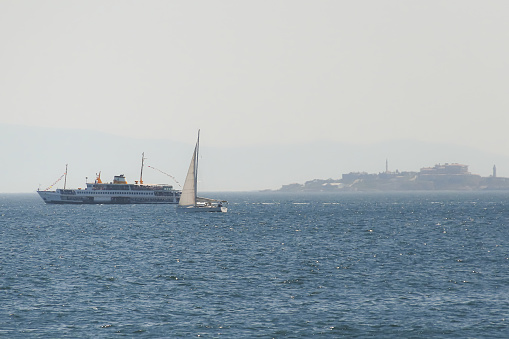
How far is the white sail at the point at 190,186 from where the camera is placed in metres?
138

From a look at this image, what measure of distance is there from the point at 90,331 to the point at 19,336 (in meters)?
3.55

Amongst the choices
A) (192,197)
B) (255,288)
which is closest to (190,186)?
(192,197)

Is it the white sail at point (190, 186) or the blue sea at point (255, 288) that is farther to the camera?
the white sail at point (190, 186)

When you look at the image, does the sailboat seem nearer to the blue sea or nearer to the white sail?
the white sail

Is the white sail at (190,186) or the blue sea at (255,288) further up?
the white sail at (190,186)

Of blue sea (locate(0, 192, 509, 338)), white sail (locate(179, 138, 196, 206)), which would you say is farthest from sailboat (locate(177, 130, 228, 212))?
blue sea (locate(0, 192, 509, 338))

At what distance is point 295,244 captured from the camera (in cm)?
7856

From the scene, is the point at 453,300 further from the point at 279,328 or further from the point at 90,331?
the point at 90,331

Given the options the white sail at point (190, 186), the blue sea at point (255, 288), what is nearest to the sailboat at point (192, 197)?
the white sail at point (190, 186)

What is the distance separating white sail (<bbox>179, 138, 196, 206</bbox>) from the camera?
138 metres

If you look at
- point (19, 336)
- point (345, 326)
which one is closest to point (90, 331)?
point (19, 336)

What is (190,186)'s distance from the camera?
142 m

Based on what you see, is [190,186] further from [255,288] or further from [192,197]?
[255,288]

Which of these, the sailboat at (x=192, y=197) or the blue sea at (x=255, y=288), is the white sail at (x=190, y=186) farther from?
the blue sea at (x=255, y=288)
